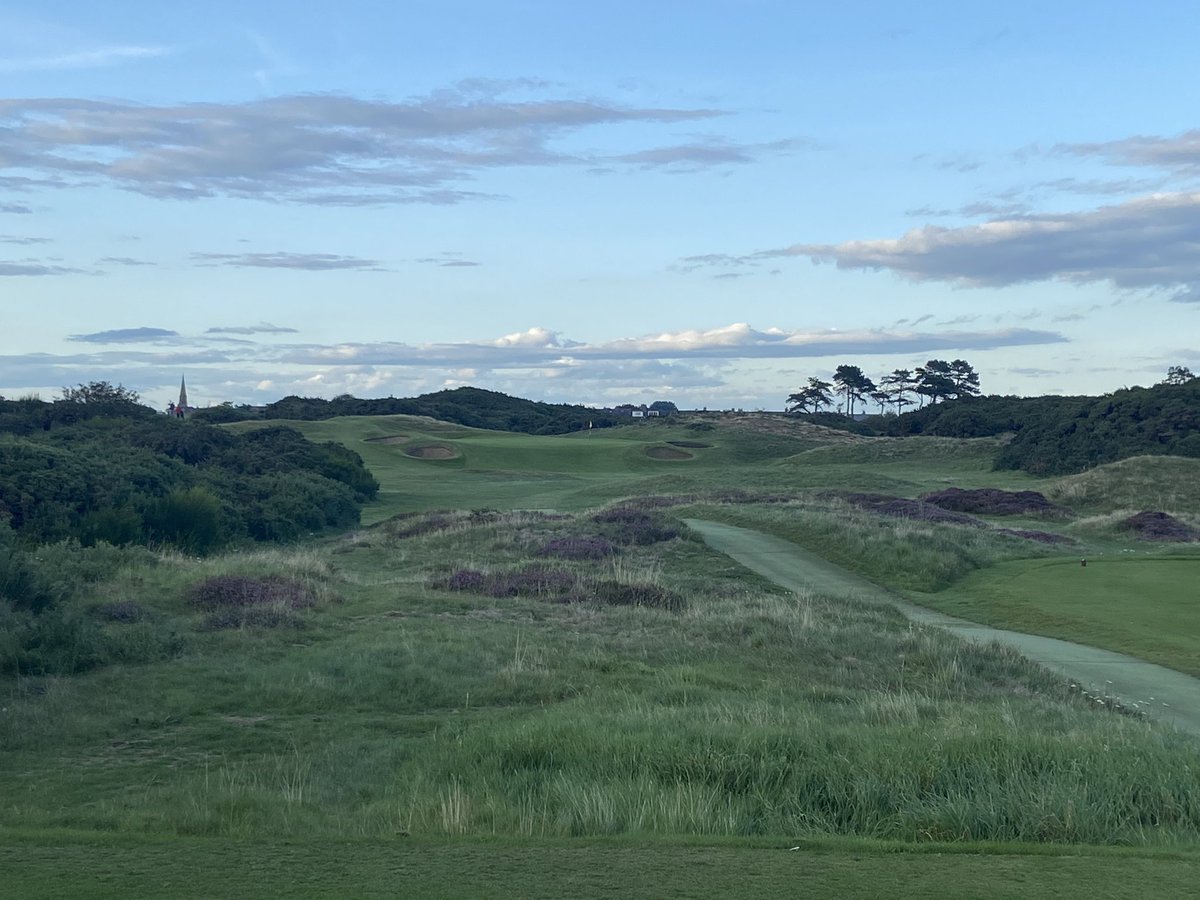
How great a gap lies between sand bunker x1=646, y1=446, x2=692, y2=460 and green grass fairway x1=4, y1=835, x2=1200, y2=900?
72.3 m

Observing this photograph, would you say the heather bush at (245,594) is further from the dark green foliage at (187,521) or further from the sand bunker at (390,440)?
the sand bunker at (390,440)

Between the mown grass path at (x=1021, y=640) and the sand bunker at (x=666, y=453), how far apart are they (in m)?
47.0

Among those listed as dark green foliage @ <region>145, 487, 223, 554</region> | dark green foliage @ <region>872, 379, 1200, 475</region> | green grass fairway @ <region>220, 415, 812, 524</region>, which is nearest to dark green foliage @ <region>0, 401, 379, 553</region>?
dark green foliage @ <region>145, 487, 223, 554</region>

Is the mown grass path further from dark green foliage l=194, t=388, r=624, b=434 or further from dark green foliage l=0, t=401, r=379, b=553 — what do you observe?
dark green foliage l=194, t=388, r=624, b=434

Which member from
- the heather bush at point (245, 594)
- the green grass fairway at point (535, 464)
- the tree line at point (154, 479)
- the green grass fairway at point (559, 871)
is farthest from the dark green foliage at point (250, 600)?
the green grass fairway at point (535, 464)

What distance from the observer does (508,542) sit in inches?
1110

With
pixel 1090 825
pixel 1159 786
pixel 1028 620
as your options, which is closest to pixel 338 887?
pixel 1090 825

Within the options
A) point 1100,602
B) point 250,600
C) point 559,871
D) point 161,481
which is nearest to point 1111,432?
point 1100,602

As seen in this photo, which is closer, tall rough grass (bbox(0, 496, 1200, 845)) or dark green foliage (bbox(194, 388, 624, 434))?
tall rough grass (bbox(0, 496, 1200, 845))

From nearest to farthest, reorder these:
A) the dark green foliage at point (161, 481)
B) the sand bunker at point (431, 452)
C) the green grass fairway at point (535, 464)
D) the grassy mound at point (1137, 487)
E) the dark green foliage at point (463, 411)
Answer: the dark green foliage at point (161, 481)
the grassy mound at point (1137, 487)
the green grass fairway at point (535, 464)
the sand bunker at point (431, 452)
the dark green foliage at point (463, 411)

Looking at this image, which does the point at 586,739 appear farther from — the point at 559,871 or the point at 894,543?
the point at 894,543

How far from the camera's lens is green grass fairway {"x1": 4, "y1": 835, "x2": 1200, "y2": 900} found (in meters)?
5.24

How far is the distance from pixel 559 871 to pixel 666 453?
74.5 meters

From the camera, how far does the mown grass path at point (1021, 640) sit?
14.1 m
